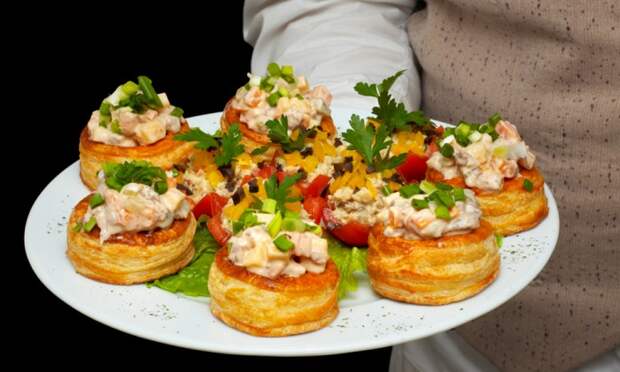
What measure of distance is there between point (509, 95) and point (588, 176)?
39 cm

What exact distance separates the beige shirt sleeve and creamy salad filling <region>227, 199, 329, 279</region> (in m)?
1.34

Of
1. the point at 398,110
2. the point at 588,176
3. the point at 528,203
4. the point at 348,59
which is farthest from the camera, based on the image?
the point at 348,59

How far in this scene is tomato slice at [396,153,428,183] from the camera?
351 centimetres

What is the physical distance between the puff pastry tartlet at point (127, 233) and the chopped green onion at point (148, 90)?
454 mm

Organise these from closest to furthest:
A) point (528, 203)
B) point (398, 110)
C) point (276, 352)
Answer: point (276, 352)
point (528, 203)
point (398, 110)

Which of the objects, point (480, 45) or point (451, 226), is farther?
point (480, 45)

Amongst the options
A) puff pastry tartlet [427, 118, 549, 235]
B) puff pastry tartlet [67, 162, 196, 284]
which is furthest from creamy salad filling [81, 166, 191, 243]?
puff pastry tartlet [427, 118, 549, 235]

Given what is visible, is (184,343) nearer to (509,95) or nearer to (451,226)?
(451,226)

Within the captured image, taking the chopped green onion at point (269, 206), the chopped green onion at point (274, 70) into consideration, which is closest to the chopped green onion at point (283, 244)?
the chopped green onion at point (269, 206)

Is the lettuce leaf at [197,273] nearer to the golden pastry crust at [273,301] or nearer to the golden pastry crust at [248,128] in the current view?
the golden pastry crust at [273,301]

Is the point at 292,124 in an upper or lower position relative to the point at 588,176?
upper

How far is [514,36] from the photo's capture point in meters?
3.90

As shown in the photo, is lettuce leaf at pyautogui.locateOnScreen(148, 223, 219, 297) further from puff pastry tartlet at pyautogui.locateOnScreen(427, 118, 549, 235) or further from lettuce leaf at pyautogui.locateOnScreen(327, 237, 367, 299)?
puff pastry tartlet at pyautogui.locateOnScreen(427, 118, 549, 235)

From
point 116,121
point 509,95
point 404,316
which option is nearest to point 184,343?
point 404,316
